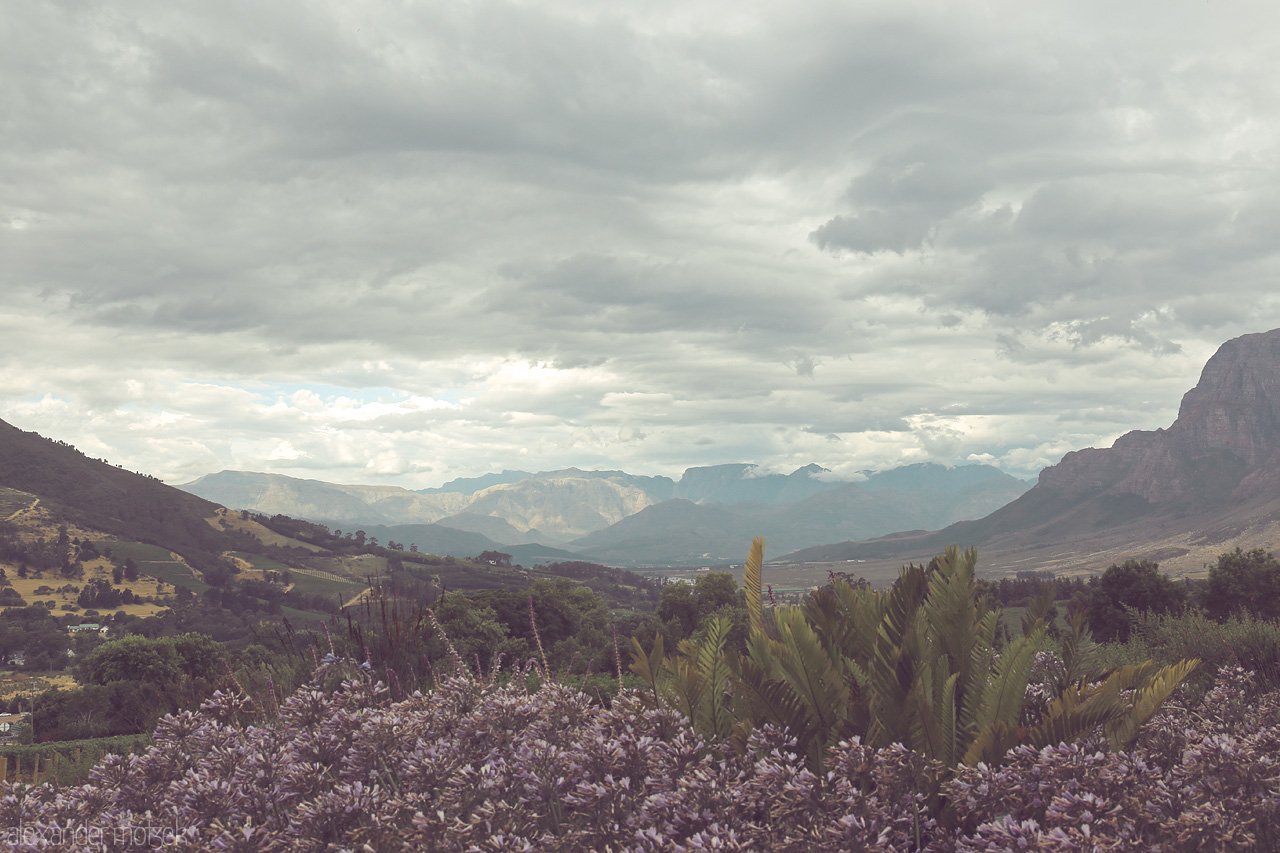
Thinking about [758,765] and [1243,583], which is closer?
[758,765]

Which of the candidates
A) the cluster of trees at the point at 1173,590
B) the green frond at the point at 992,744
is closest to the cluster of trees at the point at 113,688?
the green frond at the point at 992,744

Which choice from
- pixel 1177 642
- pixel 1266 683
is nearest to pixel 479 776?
pixel 1266 683

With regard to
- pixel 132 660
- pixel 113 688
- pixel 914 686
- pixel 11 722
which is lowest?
pixel 11 722

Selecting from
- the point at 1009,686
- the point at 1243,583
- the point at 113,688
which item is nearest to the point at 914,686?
the point at 1009,686

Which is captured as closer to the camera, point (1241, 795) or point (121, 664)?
point (1241, 795)

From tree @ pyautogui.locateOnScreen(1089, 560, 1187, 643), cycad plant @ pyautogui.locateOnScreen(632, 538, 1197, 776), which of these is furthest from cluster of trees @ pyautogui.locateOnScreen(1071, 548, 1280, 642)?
cycad plant @ pyautogui.locateOnScreen(632, 538, 1197, 776)

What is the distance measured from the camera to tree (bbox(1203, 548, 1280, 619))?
52.8 meters

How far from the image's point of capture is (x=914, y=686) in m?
5.36

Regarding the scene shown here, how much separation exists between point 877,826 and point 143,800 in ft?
16.9

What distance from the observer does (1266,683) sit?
11.8m

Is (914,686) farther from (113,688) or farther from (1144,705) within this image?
(113,688)

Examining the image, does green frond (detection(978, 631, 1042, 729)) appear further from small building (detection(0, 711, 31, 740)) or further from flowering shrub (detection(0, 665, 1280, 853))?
small building (detection(0, 711, 31, 740))

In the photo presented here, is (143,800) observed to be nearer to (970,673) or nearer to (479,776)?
(479,776)

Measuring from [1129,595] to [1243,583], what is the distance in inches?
316
